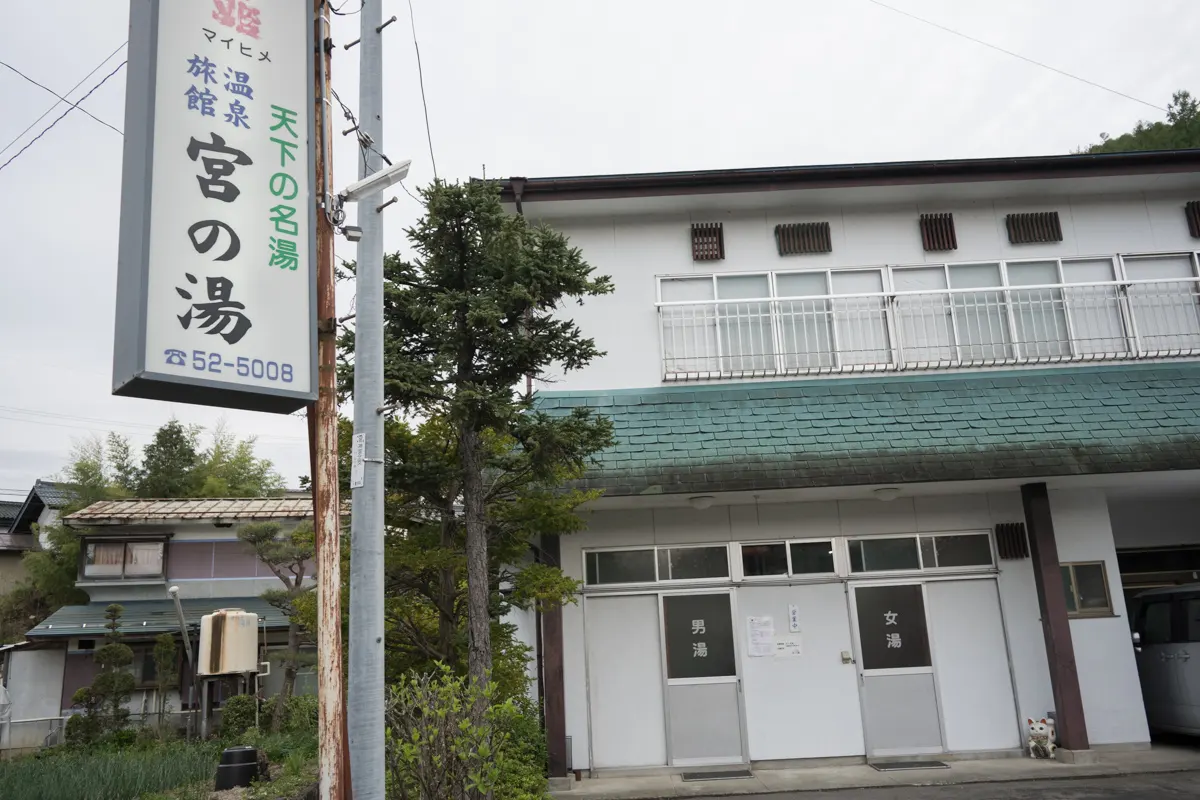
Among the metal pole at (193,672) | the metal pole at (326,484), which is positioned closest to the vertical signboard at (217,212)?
the metal pole at (326,484)

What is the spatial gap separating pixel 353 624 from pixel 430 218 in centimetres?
417

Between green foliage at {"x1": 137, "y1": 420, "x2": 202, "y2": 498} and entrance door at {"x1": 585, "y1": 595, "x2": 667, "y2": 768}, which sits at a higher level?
green foliage at {"x1": 137, "y1": 420, "x2": 202, "y2": 498}

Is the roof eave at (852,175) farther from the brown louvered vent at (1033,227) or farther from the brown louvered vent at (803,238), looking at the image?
the brown louvered vent at (1033,227)

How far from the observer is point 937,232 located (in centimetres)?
1140

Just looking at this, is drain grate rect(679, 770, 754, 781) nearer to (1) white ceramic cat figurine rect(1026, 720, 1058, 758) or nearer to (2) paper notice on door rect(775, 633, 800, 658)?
(2) paper notice on door rect(775, 633, 800, 658)

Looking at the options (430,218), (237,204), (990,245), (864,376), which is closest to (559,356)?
(430,218)

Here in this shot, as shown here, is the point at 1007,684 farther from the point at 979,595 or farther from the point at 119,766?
the point at 119,766

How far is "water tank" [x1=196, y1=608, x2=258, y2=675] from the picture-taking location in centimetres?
997

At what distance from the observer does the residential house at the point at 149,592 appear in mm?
20844

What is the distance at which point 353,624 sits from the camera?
4.62 metres

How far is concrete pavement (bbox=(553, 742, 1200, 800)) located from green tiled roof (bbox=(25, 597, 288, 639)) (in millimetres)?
15958

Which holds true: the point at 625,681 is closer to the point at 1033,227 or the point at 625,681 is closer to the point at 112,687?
the point at 1033,227

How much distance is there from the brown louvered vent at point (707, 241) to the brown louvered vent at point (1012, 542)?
519 cm

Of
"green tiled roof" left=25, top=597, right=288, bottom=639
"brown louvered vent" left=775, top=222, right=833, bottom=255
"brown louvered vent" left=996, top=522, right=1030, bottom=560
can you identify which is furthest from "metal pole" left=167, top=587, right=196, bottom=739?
"brown louvered vent" left=996, top=522, right=1030, bottom=560
